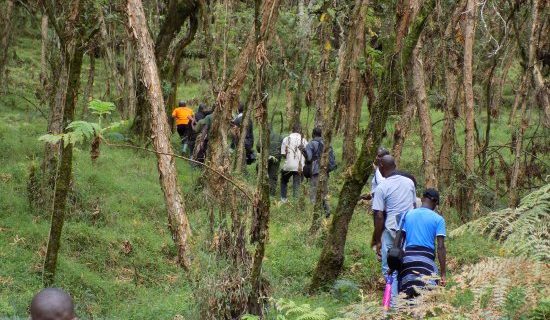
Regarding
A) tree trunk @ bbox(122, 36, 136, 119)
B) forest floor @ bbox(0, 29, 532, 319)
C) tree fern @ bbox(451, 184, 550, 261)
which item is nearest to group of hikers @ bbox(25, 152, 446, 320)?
forest floor @ bbox(0, 29, 532, 319)

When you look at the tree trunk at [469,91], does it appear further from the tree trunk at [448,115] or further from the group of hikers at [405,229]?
the group of hikers at [405,229]

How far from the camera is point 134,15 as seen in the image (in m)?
8.48

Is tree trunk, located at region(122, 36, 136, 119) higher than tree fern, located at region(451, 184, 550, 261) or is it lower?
higher

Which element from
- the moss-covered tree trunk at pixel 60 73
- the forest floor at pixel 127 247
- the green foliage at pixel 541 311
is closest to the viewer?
the green foliage at pixel 541 311

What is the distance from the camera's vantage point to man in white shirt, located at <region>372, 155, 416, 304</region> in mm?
8539

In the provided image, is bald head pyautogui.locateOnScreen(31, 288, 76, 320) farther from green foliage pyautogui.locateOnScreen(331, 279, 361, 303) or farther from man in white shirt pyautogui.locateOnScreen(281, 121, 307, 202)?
man in white shirt pyautogui.locateOnScreen(281, 121, 307, 202)

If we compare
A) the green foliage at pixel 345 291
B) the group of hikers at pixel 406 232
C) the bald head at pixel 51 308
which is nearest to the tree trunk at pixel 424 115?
the group of hikers at pixel 406 232

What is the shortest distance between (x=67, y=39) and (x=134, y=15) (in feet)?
4.56

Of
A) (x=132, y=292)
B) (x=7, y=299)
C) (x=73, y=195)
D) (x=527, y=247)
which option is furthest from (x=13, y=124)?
(x=527, y=247)

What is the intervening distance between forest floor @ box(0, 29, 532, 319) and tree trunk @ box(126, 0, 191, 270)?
305 millimetres

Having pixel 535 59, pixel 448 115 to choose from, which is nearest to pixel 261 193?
pixel 535 59

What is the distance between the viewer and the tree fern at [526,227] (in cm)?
466

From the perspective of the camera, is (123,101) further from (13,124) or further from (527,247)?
(527,247)

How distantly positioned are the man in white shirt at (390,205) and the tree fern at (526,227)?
122 inches
